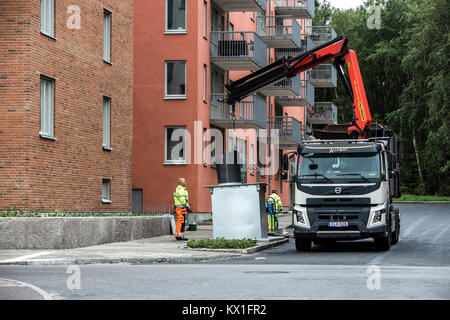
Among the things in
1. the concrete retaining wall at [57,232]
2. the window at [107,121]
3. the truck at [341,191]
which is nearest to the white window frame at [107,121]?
the window at [107,121]

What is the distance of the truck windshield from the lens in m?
20.1

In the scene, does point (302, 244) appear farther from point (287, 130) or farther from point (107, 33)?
point (287, 130)

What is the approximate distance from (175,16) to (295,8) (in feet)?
66.0

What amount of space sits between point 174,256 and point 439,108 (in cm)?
4102

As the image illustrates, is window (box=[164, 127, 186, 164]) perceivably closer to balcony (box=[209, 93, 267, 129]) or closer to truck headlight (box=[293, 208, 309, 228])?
balcony (box=[209, 93, 267, 129])

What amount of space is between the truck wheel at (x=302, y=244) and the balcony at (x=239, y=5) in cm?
1962

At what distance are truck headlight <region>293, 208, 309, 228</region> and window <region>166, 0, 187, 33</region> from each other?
1692 centimetres

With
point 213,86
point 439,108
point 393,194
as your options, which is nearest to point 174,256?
point 393,194

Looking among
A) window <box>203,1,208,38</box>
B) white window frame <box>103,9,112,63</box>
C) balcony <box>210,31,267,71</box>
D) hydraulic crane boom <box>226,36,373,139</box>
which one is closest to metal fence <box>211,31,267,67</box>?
balcony <box>210,31,267,71</box>

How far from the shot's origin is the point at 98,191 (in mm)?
26391

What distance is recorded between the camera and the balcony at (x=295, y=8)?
54250 mm

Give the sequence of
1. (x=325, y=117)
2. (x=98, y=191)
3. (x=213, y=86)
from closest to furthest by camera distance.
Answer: (x=98, y=191) < (x=213, y=86) < (x=325, y=117)

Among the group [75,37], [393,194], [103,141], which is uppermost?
[75,37]
